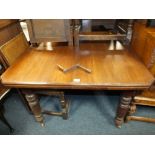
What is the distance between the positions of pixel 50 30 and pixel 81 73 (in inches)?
29.9

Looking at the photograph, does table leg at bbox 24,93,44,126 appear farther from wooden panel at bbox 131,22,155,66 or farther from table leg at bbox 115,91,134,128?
wooden panel at bbox 131,22,155,66

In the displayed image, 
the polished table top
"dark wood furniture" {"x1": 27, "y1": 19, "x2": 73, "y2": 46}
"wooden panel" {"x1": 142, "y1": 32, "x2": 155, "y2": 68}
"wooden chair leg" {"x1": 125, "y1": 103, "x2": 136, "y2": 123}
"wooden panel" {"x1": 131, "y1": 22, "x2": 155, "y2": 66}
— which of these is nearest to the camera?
the polished table top

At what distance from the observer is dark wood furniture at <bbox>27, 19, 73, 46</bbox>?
1.60 m

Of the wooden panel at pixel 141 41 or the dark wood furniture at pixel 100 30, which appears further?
the dark wood furniture at pixel 100 30

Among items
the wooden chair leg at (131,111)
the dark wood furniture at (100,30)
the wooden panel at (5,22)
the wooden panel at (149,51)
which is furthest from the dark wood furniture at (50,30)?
the wooden chair leg at (131,111)

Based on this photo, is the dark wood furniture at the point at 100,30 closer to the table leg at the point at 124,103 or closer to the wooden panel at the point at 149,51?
the wooden panel at the point at 149,51

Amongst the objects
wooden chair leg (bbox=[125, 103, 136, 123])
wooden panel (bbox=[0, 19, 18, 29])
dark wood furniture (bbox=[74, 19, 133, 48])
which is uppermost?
wooden panel (bbox=[0, 19, 18, 29])

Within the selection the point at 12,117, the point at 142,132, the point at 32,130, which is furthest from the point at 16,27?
the point at 142,132

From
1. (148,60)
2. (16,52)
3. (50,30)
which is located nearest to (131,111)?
(148,60)

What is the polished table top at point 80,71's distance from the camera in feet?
3.64

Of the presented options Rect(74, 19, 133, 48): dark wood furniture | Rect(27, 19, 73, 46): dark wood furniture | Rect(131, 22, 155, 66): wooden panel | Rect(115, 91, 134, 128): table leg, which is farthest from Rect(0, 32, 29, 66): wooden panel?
Rect(131, 22, 155, 66): wooden panel

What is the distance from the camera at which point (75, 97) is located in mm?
2082

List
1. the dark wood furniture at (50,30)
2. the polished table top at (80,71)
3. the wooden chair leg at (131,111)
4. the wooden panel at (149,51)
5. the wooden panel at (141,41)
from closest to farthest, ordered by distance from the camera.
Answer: the polished table top at (80,71) → the wooden panel at (149,51) → the wooden panel at (141,41) → the wooden chair leg at (131,111) → the dark wood furniture at (50,30)
